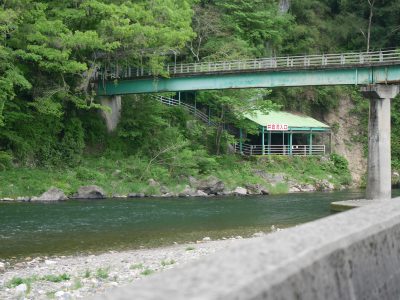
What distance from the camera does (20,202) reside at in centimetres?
2798

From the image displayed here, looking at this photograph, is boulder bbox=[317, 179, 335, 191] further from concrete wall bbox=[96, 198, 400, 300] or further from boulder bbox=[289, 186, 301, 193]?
concrete wall bbox=[96, 198, 400, 300]

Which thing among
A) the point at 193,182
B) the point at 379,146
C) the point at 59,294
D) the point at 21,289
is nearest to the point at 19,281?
the point at 21,289

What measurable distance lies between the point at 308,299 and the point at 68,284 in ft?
30.1

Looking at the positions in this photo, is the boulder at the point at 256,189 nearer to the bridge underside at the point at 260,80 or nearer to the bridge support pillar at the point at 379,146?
the bridge underside at the point at 260,80

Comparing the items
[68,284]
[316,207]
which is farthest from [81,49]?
[68,284]

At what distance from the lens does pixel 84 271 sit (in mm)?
12430

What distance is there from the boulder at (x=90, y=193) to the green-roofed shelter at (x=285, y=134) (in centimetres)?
1704

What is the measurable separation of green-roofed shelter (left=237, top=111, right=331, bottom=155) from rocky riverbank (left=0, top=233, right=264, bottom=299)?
30.3 metres

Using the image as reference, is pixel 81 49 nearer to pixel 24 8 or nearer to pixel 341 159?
pixel 24 8

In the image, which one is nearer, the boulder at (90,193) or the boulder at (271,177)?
the boulder at (90,193)

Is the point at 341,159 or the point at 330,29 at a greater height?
the point at 330,29

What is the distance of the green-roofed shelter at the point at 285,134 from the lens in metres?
46.4

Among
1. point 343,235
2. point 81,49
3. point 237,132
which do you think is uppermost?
point 81,49

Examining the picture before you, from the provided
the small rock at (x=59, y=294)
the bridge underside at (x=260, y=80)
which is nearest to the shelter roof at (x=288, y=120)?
the bridge underside at (x=260, y=80)
